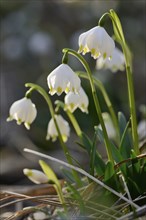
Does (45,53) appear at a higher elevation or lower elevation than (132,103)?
lower

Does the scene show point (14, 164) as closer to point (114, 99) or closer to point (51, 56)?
point (114, 99)

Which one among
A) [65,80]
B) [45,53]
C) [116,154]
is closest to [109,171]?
[116,154]

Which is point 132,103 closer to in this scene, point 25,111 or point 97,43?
point 97,43

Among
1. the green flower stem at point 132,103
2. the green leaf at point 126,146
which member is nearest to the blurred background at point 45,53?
the green leaf at point 126,146

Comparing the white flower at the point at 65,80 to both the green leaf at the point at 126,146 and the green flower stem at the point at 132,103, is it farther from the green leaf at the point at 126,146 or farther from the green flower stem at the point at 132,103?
the green leaf at the point at 126,146

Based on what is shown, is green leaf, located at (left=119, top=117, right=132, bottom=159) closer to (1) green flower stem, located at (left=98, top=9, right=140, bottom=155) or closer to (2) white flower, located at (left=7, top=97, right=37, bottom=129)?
(1) green flower stem, located at (left=98, top=9, right=140, bottom=155)

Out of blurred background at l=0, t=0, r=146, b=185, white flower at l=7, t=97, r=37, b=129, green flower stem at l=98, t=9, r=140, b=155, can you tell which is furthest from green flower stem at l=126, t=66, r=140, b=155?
blurred background at l=0, t=0, r=146, b=185

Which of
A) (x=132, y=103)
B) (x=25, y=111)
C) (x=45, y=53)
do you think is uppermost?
(x=25, y=111)

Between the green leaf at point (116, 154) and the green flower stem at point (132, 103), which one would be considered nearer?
the green flower stem at point (132, 103)
